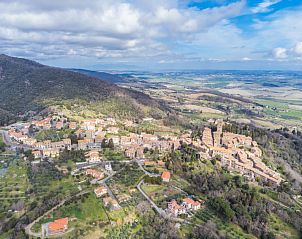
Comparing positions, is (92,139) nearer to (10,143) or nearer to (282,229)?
(10,143)

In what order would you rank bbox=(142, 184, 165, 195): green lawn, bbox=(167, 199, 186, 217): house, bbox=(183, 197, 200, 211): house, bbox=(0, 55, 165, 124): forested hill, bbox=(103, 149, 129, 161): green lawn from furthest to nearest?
bbox=(0, 55, 165, 124): forested hill → bbox=(103, 149, 129, 161): green lawn → bbox=(142, 184, 165, 195): green lawn → bbox=(183, 197, 200, 211): house → bbox=(167, 199, 186, 217): house

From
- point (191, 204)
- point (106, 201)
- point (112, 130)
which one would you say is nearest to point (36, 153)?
point (112, 130)

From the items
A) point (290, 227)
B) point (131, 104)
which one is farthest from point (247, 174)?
point (131, 104)

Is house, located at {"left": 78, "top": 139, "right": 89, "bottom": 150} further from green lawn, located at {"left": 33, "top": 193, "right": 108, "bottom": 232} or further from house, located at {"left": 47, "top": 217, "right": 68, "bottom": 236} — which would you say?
house, located at {"left": 47, "top": 217, "right": 68, "bottom": 236}

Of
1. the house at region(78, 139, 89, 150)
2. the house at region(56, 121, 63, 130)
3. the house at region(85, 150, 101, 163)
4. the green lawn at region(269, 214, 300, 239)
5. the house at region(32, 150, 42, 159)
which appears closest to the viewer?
the green lawn at region(269, 214, 300, 239)

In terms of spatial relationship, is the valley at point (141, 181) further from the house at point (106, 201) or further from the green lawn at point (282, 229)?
the house at point (106, 201)

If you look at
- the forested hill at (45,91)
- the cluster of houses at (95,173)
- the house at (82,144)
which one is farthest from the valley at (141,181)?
the forested hill at (45,91)

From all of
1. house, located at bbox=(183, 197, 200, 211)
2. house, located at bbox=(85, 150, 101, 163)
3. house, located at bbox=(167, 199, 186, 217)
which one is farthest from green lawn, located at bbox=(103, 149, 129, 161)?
house, located at bbox=(183, 197, 200, 211)

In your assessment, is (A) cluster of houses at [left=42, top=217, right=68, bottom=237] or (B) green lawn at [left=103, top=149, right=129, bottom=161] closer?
(A) cluster of houses at [left=42, top=217, right=68, bottom=237]
